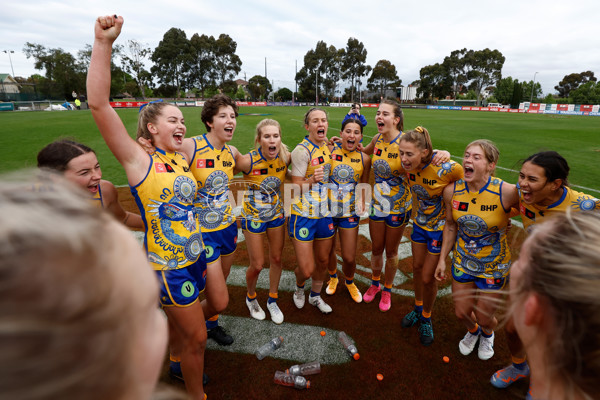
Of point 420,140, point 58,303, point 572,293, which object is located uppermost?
point 420,140

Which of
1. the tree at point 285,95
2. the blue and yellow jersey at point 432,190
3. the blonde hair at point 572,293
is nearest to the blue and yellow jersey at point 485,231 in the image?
the blue and yellow jersey at point 432,190

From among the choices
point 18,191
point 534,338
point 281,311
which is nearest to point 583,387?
point 534,338

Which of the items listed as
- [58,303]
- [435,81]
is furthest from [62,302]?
[435,81]

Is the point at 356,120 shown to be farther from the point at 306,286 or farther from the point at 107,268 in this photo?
the point at 107,268

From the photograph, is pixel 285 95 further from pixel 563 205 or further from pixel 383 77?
pixel 563 205

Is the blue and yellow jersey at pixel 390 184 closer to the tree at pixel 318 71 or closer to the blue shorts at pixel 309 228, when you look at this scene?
the blue shorts at pixel 309 228

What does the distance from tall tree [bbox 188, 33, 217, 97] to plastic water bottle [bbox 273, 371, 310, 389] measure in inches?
2950

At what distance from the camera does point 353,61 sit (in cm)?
7812

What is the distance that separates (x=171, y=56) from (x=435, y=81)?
61.5 meters

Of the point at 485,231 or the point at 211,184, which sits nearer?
the point at 485,231

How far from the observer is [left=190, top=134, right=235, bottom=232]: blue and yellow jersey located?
3549 millimetres

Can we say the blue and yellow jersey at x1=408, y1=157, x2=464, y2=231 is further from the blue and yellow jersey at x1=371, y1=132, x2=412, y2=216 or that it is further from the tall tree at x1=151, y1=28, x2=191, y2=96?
the tall tree at x1=151, y1=28, x2=191, y2=96

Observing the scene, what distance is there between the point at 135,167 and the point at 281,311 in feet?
8.97

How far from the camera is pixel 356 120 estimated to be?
4336mm
